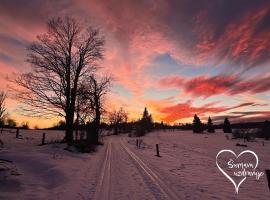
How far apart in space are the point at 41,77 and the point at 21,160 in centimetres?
1216

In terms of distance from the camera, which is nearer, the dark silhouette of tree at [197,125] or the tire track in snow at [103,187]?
the tire track in snow at [103,187]

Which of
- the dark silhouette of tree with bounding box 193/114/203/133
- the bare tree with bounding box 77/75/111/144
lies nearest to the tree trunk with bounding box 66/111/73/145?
the bare tree with bounding box 77/75/111/144

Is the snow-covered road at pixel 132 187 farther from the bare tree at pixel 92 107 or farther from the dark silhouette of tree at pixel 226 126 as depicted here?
the dark silhouette of tree at pixel 226 126

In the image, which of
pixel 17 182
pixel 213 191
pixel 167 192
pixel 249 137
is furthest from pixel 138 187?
pixel 249 137

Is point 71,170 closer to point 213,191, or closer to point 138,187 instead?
point 138,187

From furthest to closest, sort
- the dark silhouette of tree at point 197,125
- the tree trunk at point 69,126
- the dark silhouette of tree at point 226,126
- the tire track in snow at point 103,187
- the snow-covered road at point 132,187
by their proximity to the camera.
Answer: the dark silhouette of tree at point 197,125
the dark silhouette of tree at point 226,126
the tree trunk at point 69,126
the snow-covered road at point 132,187
the tire track in snow at point 103,187

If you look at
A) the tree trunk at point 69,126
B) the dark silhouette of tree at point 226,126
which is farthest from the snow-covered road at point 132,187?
the dark silhouette of tree at point 226,126

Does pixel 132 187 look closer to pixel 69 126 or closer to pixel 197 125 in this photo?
pixel 69 126

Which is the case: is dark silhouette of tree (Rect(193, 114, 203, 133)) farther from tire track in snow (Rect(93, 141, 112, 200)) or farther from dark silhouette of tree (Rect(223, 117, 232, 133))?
tire track in snow (Rect(93, 141, 112, 200))

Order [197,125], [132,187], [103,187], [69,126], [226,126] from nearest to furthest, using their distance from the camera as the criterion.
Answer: [103,187]
[132,187]
[69,126]
[226,126]
[197,125]

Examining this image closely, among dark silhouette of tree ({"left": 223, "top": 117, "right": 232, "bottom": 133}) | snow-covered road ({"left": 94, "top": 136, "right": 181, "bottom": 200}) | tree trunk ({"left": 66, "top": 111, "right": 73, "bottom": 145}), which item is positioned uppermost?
dark silhouette of tree ({"left": 223, "top": 117, "right": 232, "bottom": 133})

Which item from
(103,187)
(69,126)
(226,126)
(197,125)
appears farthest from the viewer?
(197,125)

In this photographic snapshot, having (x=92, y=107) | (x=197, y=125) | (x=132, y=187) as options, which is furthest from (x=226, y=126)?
(x=132, y=187)

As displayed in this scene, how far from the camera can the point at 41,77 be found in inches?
891
